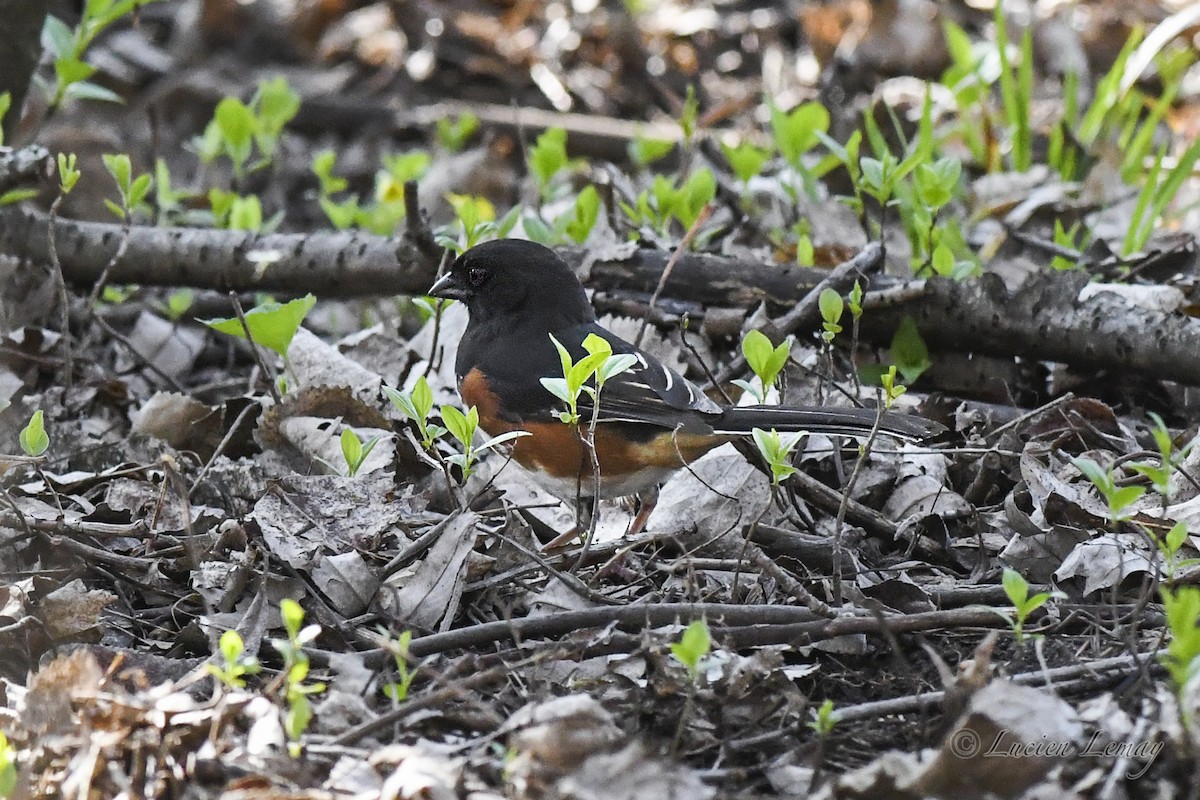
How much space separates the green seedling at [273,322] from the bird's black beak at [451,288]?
54cm

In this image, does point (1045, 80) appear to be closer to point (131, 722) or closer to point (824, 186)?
point (824, 186)

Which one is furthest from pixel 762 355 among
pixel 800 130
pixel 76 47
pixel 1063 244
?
pixel 76 47

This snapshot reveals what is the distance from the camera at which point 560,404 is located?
12.0 ft

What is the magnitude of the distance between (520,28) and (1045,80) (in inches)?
121

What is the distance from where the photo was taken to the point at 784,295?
4137mm

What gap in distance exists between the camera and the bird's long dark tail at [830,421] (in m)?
3.14

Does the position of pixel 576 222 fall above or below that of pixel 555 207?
above

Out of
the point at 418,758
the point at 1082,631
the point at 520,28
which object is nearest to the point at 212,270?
the point at 418,758

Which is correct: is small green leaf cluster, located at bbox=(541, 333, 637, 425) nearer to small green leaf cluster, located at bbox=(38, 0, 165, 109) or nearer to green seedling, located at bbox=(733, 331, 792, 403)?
green seedling, located at bbox=(733, 331, 792, 403)

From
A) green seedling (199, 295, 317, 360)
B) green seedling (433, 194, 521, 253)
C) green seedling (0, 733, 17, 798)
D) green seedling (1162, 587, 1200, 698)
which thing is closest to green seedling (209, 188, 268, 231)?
green seedling (433, 194, 521, 253)

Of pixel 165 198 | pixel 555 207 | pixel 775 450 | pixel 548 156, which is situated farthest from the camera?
pixel 555 207

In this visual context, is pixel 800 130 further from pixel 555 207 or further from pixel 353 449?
pixel 353 449

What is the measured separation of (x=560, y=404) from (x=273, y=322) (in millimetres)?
820

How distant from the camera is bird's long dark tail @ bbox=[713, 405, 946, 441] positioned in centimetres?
314
